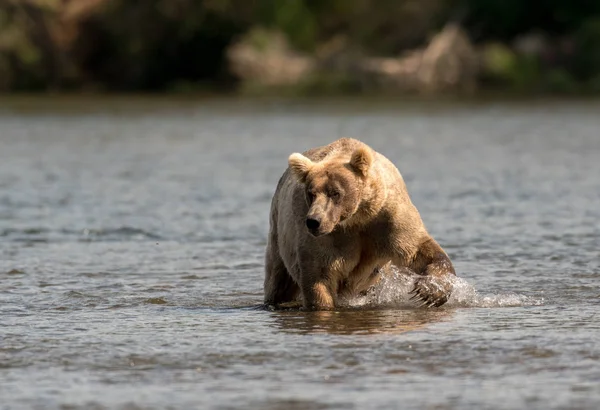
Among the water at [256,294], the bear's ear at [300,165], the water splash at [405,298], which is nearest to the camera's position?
the water at [256,294]

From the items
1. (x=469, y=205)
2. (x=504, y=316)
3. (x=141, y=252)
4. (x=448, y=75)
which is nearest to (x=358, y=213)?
(x=504, y=316)

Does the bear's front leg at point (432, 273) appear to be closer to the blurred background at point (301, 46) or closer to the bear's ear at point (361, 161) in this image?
the bear's ear at point (361, 161)

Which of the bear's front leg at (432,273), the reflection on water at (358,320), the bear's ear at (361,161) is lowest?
the reflection on water at (358,320)

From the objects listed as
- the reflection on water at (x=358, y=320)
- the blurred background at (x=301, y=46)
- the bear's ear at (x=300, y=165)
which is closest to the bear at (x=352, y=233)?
the bear's ear at (x=300, y=165)

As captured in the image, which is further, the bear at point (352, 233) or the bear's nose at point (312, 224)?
the bear at point (352, 233)

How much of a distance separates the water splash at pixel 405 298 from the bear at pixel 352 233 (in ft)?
0.25

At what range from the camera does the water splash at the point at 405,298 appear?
9367 mm

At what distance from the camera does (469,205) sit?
15.9 m

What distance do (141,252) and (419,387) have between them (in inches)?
257

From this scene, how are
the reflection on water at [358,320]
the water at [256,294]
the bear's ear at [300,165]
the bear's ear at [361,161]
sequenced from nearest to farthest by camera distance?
the water at [256,294], the reflection on water at [358,320], the bear's ear at [361,161], the bear's ear at [300,165]

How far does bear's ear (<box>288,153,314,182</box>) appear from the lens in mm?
8805

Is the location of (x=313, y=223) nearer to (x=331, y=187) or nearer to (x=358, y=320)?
(x=331, y=187)

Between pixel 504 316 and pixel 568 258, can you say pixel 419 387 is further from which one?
pixel 568 258

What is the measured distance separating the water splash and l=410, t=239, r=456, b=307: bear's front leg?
14 centimetres
